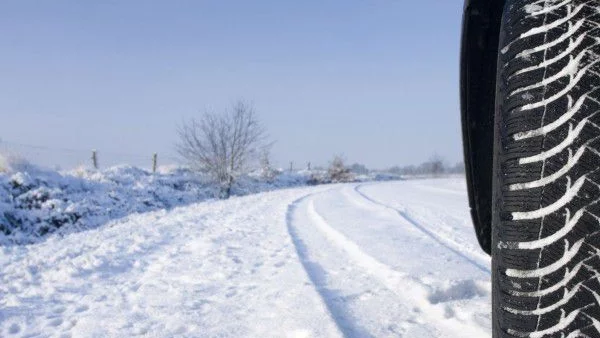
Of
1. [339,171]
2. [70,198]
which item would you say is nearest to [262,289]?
[70,198]

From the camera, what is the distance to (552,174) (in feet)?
2.78

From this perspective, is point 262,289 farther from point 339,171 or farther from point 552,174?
point 339,171

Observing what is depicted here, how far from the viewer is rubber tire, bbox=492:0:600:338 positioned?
32.6 inches

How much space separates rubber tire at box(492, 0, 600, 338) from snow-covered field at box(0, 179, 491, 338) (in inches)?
32.1

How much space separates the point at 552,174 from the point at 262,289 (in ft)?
6.21

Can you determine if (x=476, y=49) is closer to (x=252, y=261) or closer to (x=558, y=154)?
(x=558, y=154)

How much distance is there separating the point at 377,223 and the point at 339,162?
140ft

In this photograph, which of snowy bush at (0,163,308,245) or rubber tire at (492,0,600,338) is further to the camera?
snowy bush at (0,163,308,245)

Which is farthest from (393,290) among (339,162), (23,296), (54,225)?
(339,162)

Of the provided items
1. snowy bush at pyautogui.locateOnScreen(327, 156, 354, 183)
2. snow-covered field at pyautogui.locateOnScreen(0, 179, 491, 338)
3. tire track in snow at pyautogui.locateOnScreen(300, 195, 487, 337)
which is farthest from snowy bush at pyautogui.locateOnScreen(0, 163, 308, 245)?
snowy bush at pyautogui.locateOnScreen(327, 156, 354, 183)

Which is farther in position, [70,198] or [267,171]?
[267,171]

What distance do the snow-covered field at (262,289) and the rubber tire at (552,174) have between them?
816 mm

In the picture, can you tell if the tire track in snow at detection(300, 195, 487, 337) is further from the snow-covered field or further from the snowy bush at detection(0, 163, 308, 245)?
the snowy bush at detection(0, 163, 308, 245)

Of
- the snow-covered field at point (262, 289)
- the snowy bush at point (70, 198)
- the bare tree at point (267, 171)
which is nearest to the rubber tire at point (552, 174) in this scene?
the snow-covered field at point (262, 289)
